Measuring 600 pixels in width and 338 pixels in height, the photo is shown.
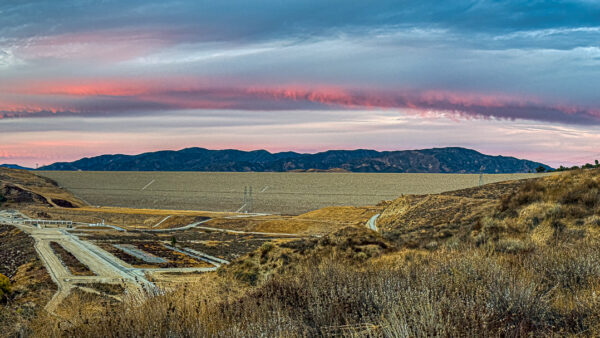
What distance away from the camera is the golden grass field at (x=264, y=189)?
90750mm

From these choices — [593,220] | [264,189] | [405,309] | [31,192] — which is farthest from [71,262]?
[31,192]

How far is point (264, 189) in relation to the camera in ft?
333

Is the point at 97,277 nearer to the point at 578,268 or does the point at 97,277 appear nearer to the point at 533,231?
the point at 533,231

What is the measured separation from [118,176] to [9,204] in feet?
137

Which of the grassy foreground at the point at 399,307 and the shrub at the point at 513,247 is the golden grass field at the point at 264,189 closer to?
the shrub at the point at 513,247

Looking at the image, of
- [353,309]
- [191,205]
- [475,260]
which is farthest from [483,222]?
[191,205]

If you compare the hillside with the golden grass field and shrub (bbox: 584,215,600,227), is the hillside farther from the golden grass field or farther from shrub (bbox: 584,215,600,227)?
shrub (bbox: 584,215,600,227)

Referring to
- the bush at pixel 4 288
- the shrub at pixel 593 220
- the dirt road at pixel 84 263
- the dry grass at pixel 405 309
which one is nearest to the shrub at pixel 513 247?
the dry grass at pixel 405 309

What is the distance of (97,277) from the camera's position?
27.5m

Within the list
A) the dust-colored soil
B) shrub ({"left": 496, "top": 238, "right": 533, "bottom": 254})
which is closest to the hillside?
the dust-colored soil

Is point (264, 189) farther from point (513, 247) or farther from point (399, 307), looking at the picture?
point (399, 307)

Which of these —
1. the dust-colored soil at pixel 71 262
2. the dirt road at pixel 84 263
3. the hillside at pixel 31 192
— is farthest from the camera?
the hillside at pixel 31 192

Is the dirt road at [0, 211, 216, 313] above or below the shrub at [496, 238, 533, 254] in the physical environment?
below

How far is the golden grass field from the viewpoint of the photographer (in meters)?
90.8
